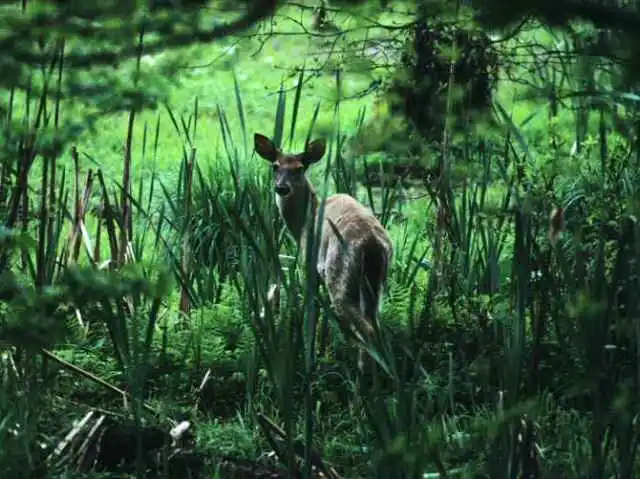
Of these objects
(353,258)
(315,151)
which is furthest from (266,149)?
(353,258)

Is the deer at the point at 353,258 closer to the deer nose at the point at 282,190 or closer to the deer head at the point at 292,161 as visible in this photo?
the deer nose at the point at 282,190

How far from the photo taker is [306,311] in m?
4.44

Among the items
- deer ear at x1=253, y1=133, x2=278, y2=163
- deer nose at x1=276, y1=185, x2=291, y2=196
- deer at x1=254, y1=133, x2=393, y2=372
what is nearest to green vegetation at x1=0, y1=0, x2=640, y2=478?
deer at x1=254, y1=133, x2=393, y2=372

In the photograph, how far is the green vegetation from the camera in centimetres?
326

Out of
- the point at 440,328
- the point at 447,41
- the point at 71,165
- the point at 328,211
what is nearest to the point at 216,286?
the point at 328,211

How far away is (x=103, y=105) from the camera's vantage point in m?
3.15

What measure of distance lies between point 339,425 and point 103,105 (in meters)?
2.30

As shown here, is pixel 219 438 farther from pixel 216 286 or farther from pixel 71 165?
pixel 71 165

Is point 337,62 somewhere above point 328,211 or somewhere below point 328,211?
above

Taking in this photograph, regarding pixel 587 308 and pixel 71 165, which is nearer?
pixel 587 308

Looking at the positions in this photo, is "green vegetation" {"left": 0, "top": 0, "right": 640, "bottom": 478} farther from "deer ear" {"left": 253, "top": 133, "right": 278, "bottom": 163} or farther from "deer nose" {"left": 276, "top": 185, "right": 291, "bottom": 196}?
"deer ear" {"left": 253, "top": 133, "right": 278, "bottom": 163}

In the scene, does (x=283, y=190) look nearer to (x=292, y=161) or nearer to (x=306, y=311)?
(x=292, y=161)

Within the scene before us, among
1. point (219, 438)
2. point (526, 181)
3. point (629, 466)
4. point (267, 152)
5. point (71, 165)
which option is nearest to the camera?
point (629, 466)

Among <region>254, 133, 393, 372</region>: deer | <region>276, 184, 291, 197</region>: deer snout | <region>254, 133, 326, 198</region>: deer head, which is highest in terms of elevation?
<region>254, 133, 326, 198</region>: deer head
